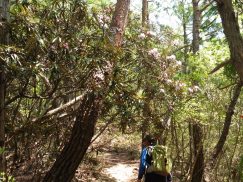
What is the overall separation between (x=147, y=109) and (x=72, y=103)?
1.54 metres

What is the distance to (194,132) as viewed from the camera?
10.2 m

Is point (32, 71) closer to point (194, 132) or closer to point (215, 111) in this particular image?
point (215, 111)

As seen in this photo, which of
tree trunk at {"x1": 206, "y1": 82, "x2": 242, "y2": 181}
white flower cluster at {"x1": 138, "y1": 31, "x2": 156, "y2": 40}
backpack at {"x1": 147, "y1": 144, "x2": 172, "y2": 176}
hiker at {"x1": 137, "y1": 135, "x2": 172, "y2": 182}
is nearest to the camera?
backpack at {"x1": 147, "y1": 144, "x2": 172, "y2": 176}

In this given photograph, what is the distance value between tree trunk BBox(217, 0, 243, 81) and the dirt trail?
6.75 meters

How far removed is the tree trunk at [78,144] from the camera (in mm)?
6254

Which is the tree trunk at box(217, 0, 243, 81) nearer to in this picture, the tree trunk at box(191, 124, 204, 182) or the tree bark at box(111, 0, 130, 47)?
the tree bark at box(111, 0, 130, 47)

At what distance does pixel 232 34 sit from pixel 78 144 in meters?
3.31

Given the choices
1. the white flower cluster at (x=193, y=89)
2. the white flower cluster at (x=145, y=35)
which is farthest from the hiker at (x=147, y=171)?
the white flower cluster at (x=145, y=35)

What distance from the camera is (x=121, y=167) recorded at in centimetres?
1229

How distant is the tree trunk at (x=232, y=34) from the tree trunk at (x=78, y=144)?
108 inches

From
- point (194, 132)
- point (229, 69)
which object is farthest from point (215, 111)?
point (229, 69)

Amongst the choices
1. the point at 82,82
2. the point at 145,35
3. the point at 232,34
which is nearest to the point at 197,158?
the point at 145,35

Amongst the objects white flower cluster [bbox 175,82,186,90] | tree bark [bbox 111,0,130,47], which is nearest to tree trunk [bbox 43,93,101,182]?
tree bark [bbox 111,0,130,47]

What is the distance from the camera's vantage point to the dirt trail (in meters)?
10.8
